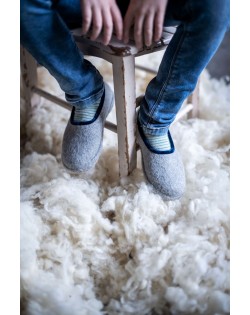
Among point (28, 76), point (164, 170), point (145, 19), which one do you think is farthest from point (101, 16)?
point (28, 76)

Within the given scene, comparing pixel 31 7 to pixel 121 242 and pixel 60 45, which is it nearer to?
pixel 60 45

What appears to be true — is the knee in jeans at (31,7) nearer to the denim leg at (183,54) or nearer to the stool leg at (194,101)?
the denim leg at (183,54)

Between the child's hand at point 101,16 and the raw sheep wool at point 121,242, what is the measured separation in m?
0.31

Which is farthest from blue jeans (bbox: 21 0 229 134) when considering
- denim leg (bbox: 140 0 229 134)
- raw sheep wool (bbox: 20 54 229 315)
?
raw sheep wool (bbox: 20 54 229 315)

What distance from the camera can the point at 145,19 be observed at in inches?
22.9

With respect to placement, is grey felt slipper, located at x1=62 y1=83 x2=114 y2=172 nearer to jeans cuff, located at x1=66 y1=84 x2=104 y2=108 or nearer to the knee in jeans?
jeans cuff, located at x1=66 y1=84 x2=104 y2=108

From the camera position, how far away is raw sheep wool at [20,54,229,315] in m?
0.62

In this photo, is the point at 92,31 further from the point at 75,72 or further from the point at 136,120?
the point at 136,120

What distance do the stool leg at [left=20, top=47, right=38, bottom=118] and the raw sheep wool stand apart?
0.22m

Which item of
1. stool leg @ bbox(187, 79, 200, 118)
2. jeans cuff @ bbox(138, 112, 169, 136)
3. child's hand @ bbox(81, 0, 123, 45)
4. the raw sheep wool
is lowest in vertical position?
the raw sheep wool

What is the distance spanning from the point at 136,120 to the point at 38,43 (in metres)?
0.25

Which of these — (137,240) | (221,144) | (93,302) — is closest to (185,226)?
(137,240)

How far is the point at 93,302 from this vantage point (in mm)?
632
